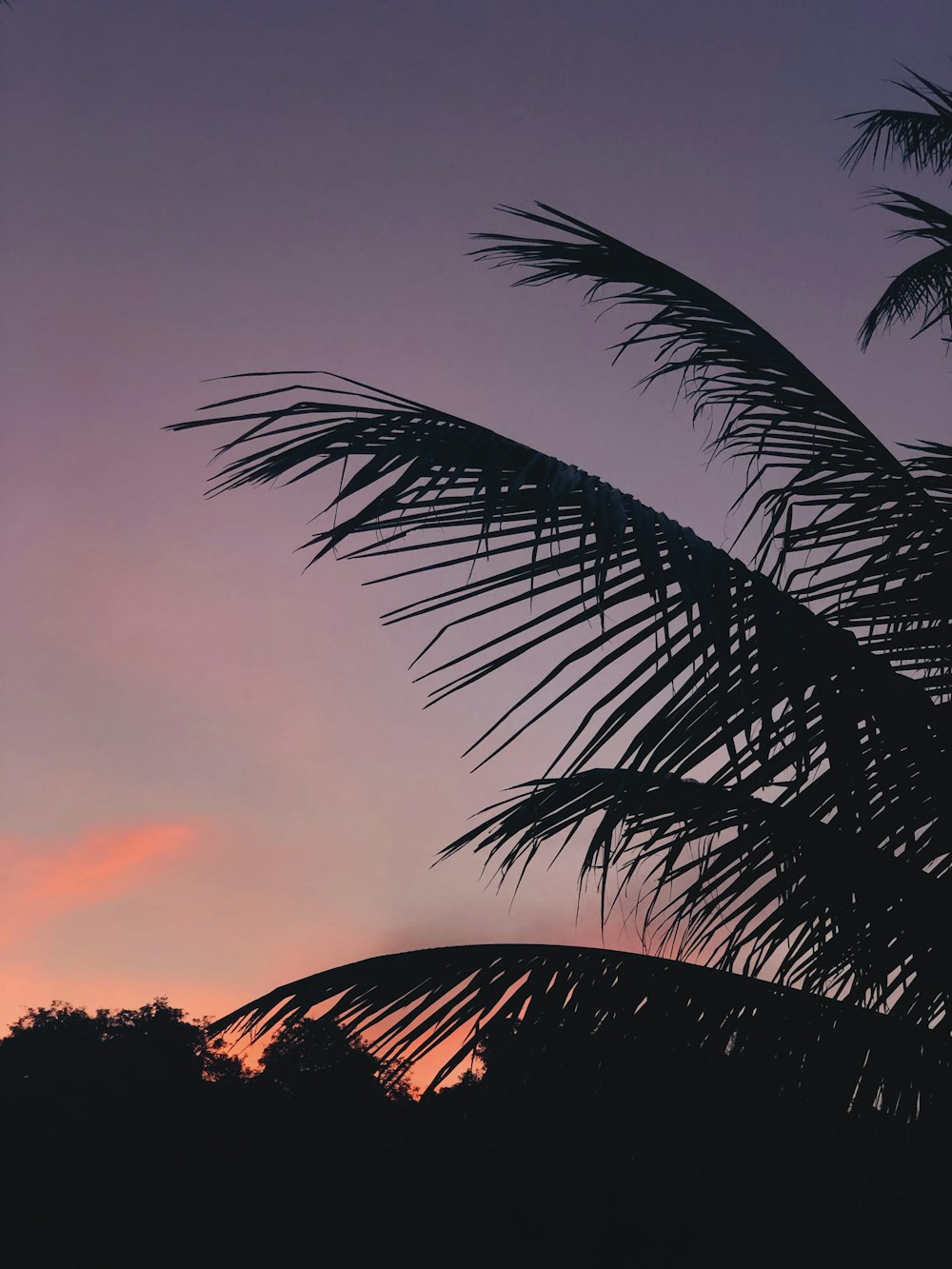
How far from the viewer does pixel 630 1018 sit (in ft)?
10.5

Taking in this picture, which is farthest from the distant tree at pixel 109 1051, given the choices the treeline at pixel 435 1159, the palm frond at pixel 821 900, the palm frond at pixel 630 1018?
the palm frond at pixel 821 900

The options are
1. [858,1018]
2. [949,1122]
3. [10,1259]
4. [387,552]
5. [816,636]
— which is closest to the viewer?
[387,552]

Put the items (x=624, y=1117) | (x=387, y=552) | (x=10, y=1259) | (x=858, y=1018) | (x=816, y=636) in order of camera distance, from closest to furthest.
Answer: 1. (x=387, y=552)
2. (x=816, y=636)
3. (x=858, y=1018)
4. (x=624, y=1117)
5. (x=10, y=1259)

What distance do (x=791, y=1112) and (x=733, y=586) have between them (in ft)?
5.63

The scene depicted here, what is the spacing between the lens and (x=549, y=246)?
2809 millimetres

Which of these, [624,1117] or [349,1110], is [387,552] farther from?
[349,1110]

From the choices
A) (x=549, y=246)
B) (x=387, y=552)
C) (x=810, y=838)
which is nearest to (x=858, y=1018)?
(x=810, y=838)

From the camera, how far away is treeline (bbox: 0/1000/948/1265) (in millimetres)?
3141

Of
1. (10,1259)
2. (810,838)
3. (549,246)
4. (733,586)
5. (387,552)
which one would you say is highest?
(549,246)

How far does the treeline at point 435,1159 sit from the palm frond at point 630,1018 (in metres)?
0.05

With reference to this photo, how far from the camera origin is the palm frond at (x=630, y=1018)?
275 cm

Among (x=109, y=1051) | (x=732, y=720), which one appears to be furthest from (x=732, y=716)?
(x=109, y=1051)

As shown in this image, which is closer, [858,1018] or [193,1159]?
[858,1018]

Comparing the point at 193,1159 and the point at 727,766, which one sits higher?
the point at 727,766
